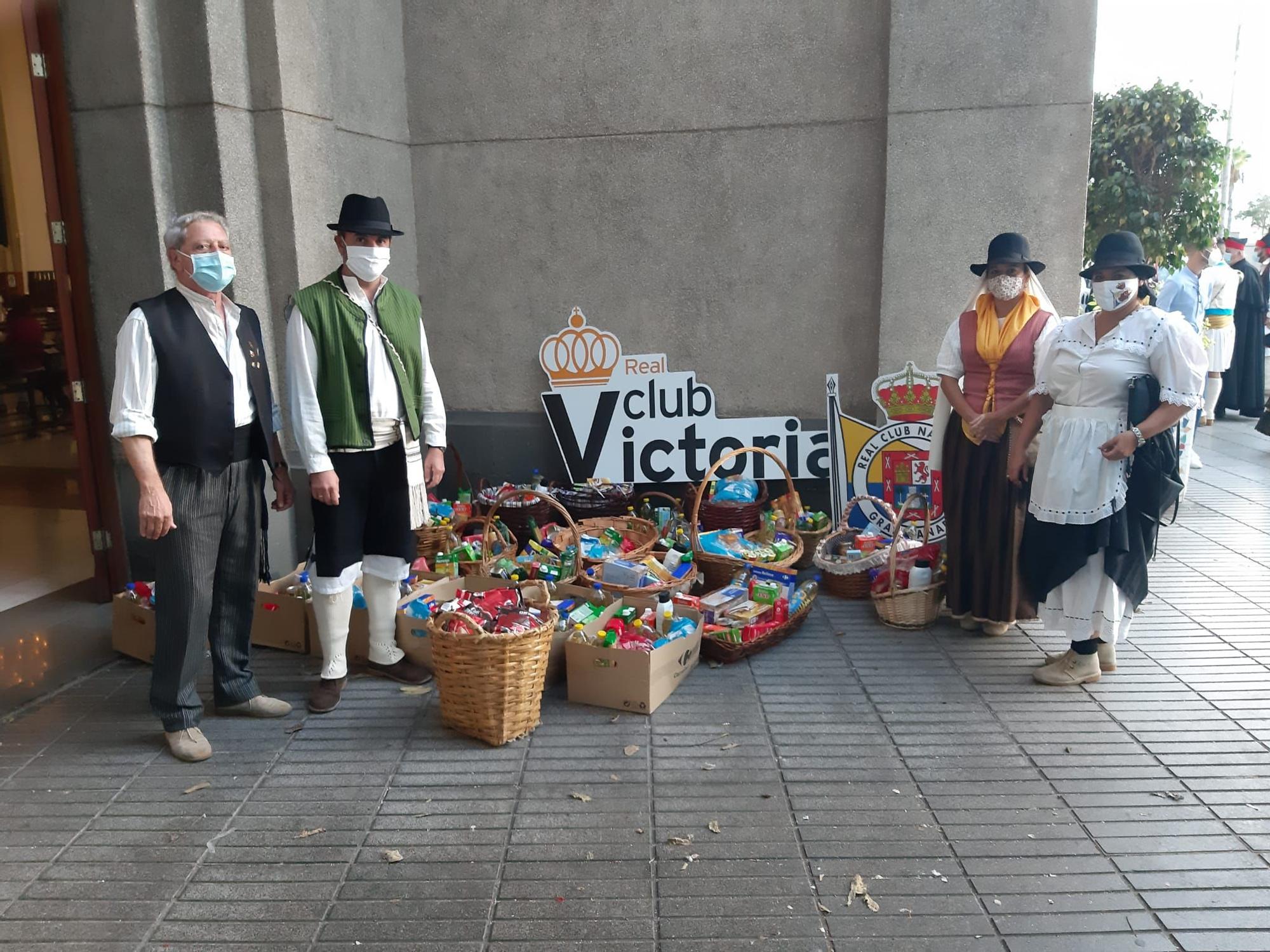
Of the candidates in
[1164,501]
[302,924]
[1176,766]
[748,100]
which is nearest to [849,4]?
[748,100]

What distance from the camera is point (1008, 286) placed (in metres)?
4.45

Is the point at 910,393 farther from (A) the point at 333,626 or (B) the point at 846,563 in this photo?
(A) the point at 333,626

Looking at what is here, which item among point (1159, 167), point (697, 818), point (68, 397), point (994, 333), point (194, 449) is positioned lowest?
point (697, 818)

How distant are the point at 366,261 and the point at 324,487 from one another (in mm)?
925

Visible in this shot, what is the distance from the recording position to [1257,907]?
2.69 meters

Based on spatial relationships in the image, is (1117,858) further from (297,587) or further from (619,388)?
(619,388)

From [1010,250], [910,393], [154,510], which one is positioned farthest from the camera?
[910,393]

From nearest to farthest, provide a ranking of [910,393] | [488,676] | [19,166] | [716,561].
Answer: [488,676] < [716,561] < [910,393] < [19,166]

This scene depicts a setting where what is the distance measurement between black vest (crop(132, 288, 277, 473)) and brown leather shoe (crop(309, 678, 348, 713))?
107cm

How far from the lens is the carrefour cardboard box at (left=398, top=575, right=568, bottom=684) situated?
166 inches

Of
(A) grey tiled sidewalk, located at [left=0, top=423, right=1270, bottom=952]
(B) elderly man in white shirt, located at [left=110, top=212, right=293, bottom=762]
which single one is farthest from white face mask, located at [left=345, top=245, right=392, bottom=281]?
(A) grey tiled sidewalk, located at [left=0, top=423, right=1270, bottom=952]

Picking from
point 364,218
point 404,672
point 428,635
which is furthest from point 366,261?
point 404,672

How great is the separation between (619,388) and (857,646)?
2.50 metres

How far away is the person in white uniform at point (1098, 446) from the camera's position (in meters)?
3.82
